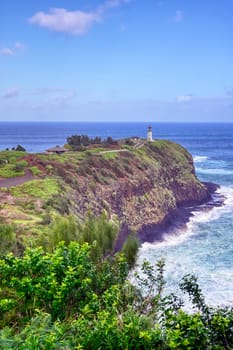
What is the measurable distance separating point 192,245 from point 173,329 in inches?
1051

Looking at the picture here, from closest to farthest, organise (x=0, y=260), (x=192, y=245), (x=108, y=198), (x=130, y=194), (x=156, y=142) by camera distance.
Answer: (x=0, y=260) < (x=192, y=245) < (x=108, y=198) < (x=130, y=194) < (x=156, y=142)

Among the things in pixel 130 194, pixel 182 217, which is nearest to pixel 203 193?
pixel 182 217

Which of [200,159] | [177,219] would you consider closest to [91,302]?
[177,219]

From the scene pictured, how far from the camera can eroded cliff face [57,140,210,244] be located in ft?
126

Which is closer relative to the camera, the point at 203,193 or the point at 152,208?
the point at 152,208

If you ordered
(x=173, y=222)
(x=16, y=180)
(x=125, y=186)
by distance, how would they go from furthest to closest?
(x=125, y=186), (x=173, y=222), (x=16, y=180)

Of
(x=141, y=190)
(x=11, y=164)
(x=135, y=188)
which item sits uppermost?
(x=11, y=164)

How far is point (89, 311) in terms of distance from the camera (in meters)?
9.41

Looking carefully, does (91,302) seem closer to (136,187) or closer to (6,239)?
(6,239)

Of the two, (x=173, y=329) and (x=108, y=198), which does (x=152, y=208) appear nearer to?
(x=108, y=198)

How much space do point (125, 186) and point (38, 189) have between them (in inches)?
517

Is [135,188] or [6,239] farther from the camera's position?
[135,188]

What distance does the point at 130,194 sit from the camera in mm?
43531

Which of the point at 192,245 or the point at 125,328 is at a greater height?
the point at 125,328
